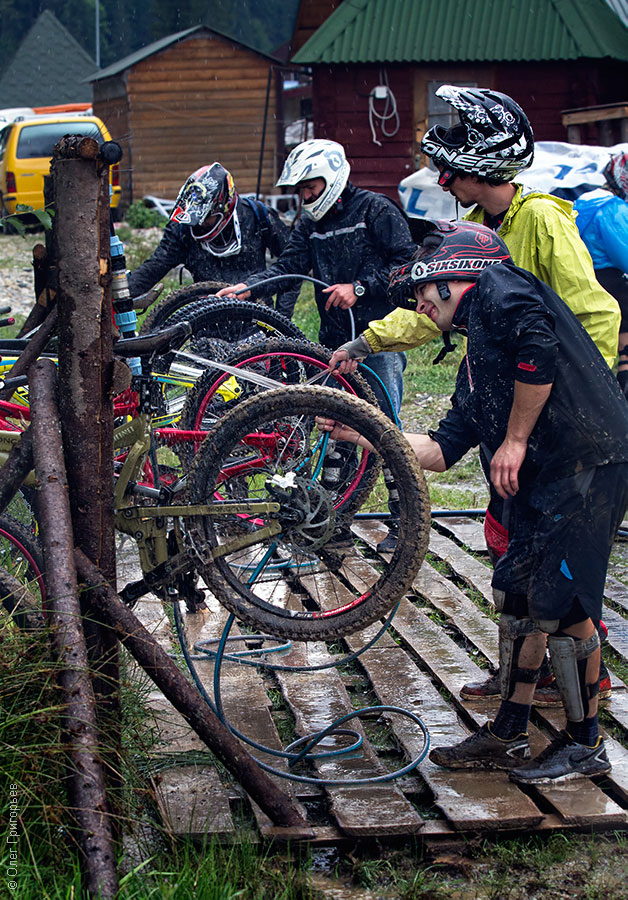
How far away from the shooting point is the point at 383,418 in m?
3.62

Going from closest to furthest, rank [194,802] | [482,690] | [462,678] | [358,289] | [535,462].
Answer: [194,802] → [535,462] → [482,690] → [462,678] → [358,289]

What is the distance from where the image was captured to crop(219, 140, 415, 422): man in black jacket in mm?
5605

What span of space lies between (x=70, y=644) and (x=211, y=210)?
149 inches

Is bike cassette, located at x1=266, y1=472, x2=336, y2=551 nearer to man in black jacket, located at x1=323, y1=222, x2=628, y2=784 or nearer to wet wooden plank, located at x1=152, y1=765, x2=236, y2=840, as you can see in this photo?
man in black jacket, located at x1=323, y1=222, x2=628, y2=784

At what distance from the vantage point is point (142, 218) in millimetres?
23719

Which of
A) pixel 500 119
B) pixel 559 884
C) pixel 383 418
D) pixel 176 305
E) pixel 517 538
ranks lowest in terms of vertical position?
pixel 559 884

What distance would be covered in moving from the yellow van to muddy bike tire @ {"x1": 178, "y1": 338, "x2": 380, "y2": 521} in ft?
56.5

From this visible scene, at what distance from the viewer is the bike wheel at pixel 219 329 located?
4707 millimetres

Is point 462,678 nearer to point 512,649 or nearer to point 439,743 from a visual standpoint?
point 439,743

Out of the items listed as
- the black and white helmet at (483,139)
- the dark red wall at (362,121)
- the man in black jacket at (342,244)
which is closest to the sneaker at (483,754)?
the black and white helmet at (483,139)

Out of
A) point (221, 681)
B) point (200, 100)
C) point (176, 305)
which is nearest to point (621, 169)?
point (176, 305)

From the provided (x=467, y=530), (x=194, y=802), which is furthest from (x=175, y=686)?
(x=467, y=530)

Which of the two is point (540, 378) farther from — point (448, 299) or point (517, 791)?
point (517, 791)

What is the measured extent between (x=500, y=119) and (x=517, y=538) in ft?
5.09
